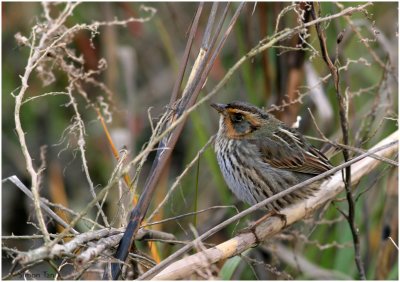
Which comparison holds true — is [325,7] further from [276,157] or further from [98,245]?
[98,245]

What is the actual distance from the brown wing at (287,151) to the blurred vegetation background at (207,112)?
0.73 ft

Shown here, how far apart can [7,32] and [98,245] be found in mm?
2757

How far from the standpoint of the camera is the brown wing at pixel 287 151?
113 inches

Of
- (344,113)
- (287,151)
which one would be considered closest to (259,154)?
(287,151)

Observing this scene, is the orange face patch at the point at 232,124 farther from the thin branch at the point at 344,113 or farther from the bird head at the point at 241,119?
the thin branch at the point at 344,113

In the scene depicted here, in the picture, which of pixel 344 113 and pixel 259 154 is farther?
pixel 259 154

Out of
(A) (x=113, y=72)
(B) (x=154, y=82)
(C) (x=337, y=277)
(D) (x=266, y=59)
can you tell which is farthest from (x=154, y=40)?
(C) (x=337, y=277)

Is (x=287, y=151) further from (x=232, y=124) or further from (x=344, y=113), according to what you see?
(x=344, y=113)

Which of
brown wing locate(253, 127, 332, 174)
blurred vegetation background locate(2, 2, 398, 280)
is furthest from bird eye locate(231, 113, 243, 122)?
blurred vegetation background locate(2, 2, 398, 280)

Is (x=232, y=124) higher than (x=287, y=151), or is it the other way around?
(x=232, y=124)

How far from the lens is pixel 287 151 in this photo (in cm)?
290

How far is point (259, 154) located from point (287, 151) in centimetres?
12

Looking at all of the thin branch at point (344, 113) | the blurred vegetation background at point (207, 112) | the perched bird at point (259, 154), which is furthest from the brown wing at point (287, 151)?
the thin branch at point (344, 113)

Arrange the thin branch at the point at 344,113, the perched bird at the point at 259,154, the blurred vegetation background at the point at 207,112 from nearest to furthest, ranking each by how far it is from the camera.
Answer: the thin branch at the point at 344,113
the perched bird at the point at 259,154
the blurred vegetation background at the point at 207,112
